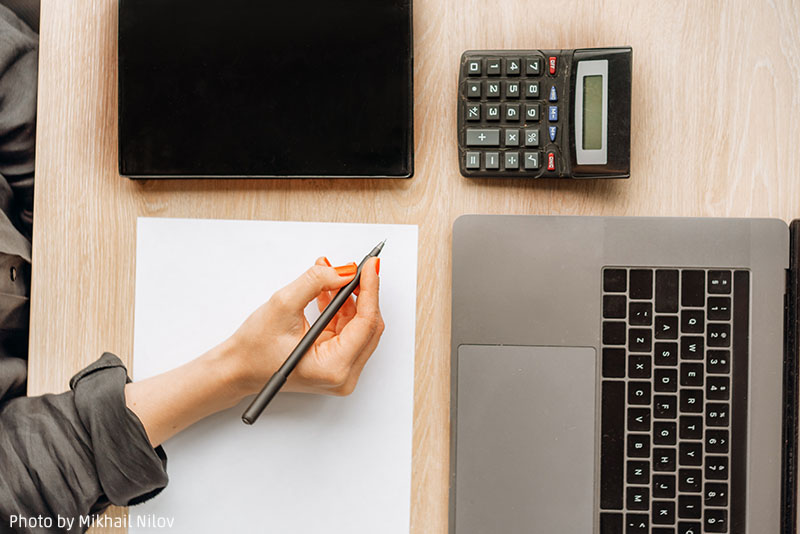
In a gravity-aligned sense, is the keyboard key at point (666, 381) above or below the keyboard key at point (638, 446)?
Answer: above

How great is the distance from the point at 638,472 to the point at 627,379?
0.09 m

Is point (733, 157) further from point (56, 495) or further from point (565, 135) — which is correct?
point (56, 495)

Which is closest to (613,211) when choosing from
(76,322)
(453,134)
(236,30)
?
(453,134)

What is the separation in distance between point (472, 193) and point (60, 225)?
423mm

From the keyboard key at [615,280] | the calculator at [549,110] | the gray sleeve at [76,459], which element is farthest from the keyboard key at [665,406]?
the gray sleeve at [76,459]

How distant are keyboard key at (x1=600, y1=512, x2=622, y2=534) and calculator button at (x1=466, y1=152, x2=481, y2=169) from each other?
346mm

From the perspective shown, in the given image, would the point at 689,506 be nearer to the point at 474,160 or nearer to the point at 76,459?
the point at 474,160

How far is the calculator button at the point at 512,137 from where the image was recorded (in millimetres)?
500

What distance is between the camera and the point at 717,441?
48cm

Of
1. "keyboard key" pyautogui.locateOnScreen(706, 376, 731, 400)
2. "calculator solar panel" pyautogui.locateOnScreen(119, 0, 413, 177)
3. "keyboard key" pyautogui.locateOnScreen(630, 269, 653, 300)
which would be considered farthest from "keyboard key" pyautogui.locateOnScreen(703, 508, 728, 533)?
"calculator solar panel" pyautogui.locateOnScreen(119, 0, 413, 177)

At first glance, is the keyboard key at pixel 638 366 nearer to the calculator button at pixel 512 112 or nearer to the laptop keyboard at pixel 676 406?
the laptop keyboard at pixel 676 406

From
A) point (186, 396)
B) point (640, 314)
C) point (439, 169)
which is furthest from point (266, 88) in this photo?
point (640, 314)

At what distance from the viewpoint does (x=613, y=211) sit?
1.71ft

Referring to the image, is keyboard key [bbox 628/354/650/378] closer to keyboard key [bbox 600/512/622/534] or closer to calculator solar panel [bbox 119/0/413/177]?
keyboard key [bbox 600/512/622/534]
